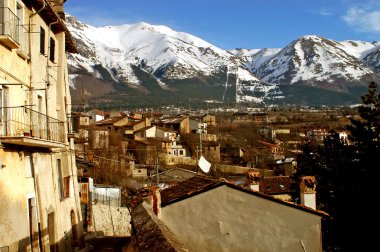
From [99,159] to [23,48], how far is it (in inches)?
1700

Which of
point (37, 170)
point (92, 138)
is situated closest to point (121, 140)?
point (92, 138)

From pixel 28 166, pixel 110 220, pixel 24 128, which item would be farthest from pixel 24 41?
pixel 110 220

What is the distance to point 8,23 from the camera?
1496 centimetres

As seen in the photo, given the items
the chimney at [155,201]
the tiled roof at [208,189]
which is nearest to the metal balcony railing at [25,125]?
the chimney at [155,201]

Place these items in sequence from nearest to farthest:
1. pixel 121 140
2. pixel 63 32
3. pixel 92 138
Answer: pixel 63 32 < pixel 92 138 < pixel 121 140

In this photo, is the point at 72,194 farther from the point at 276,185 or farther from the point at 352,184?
the point at 276,185

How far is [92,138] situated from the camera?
6856cm

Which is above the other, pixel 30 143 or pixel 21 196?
pixel 30 143

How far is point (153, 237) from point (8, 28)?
31.1 ft

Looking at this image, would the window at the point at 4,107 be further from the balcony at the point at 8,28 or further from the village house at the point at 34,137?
the balcony at the point at 8,28

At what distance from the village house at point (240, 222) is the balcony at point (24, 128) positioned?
459 centimetres

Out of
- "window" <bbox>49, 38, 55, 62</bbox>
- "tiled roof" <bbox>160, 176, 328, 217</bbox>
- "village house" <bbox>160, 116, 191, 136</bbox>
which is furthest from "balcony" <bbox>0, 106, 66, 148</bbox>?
"village house" <bbox>160, 116, 191, 136</bbox>

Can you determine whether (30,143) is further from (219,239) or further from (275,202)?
(275,202)

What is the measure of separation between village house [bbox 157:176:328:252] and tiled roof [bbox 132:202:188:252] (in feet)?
7.74
